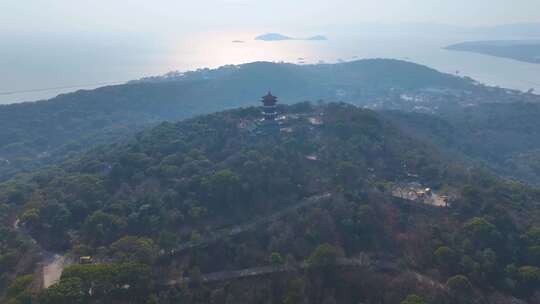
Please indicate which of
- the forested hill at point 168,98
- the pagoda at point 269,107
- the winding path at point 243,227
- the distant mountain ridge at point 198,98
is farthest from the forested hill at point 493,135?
the forested hill at point 168,98

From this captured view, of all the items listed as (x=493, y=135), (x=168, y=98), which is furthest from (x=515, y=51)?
(x=168, y=98)

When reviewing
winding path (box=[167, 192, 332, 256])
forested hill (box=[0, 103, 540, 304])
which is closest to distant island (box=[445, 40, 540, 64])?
forested hill (box=[0, 103, 540, 304])

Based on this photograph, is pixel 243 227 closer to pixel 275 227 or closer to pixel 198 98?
pixel 275 227

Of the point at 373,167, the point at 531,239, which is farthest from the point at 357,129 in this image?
the point at 531,239

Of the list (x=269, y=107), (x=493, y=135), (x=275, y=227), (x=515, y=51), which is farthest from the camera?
(x=515, y=51)

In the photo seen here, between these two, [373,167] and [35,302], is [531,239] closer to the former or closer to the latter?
[373,167]

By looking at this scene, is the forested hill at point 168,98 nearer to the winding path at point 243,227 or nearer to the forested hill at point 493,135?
the forested hill at point 493,135
